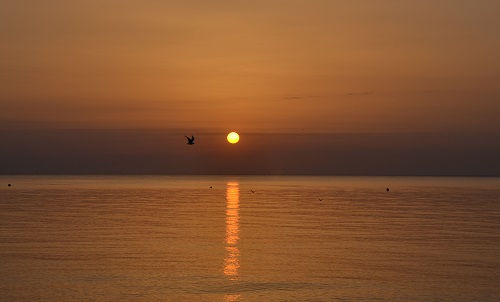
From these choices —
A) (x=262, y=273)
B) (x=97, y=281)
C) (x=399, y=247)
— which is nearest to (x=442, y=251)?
(x=399, y=247)

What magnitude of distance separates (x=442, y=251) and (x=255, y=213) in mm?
33775

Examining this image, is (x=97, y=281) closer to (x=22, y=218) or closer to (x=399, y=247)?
(x=399, y=247)

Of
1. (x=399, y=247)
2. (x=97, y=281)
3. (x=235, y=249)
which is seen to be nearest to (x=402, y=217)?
(x=399, y=247)

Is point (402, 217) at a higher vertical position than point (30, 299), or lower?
higher

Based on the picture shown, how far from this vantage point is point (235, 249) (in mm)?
41844

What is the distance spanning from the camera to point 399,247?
43.6 metres

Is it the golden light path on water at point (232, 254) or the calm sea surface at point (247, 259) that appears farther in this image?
the golden light path on water at point (232, 254)

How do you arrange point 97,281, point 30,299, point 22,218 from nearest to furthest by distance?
point 30,299 < point 97,281 < point 22,218

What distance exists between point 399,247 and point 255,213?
31.3 meters

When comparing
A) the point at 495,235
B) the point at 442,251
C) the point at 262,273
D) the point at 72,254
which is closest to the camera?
the point at 262,273

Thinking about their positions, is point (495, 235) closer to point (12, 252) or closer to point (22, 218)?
point (12, 252)

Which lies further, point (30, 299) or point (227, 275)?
point (227, 275)

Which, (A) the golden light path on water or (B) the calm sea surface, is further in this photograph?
(A) the golden light path on water

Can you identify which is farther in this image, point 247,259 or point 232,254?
point 232,254
